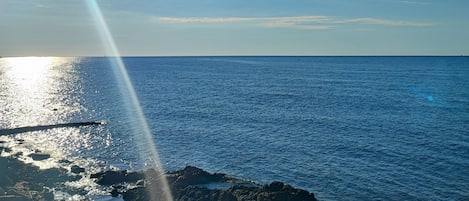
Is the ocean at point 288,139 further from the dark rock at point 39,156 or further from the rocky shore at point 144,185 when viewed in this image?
the rocky shore at point 144,185

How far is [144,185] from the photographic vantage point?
4700cm

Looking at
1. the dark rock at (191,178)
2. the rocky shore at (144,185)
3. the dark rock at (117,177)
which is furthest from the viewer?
the dark rock at (117,177)

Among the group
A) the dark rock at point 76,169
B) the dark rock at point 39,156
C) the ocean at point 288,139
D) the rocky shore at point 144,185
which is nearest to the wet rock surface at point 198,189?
the rocky shore at point 144,185

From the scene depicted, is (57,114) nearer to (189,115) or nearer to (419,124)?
(189,115)

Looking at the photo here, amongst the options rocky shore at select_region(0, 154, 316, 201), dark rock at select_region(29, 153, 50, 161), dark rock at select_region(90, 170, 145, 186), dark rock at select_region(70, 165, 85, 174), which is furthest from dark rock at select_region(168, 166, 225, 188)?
dark rock at select_region(29, 153, 50, 161)

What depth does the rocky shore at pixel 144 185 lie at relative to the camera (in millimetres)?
40544

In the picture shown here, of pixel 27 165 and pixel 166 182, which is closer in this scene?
pixel 166 182

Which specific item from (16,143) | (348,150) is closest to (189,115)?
(16,143)

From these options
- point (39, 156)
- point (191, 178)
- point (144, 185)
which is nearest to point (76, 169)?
point (39, 156)

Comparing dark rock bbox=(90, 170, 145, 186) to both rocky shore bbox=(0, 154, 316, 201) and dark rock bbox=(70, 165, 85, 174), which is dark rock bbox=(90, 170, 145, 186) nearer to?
rocky shore bbox=(0, 154, 316, 201)

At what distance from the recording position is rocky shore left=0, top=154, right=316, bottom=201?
40.5 m

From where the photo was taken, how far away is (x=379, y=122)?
83312mm

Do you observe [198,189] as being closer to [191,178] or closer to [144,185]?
[191,178]

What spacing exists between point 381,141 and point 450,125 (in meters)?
19.3
